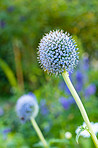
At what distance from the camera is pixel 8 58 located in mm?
6973

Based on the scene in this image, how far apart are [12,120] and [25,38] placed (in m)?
3.33

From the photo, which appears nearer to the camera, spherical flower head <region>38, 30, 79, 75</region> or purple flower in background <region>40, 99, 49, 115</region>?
spherical flower head <region>38, 30, 79, 75</region>

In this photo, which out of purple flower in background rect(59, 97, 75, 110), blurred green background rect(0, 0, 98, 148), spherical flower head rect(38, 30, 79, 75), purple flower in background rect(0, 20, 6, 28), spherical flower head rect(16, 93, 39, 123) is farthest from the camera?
purple flower in background rect(0, 20, 6, 28)

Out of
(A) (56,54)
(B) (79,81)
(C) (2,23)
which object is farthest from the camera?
(C) (2,23)

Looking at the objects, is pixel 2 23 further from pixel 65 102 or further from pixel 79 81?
pixel 65 102

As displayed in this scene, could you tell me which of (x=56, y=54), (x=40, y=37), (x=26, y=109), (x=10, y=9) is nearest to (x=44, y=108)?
(x=26, y=109)

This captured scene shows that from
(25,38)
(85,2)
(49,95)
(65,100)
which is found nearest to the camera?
(49,95)

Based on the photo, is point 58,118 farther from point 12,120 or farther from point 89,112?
point 12,120

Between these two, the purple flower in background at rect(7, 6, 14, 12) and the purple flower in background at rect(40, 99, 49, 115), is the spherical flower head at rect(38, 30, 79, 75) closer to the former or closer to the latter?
the purple flower in background at rect(40, 99, 49, 115)

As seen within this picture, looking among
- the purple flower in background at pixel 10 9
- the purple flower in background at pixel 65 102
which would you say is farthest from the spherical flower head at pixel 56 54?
the purple flower in background at pixel 10 9

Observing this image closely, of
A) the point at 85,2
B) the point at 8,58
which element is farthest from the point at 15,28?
the point at 8,58

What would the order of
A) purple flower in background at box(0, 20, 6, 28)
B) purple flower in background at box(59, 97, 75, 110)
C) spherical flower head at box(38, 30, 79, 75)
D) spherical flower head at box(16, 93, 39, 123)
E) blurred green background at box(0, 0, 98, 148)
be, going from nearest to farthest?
spherical flower head at box(38, 30, 79, 75), spherical flower head at box(16, 93, 39, 123), blurred green background at box(0, 0, 98, 148), purple flower in background at box(59, 97, 75, 110), purple flower in background at box(0, 20, 6, 28)

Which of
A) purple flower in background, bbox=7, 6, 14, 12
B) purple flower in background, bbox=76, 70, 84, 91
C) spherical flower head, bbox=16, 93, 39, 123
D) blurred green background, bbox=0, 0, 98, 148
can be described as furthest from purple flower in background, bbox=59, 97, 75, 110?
purple flower in background, bbox=7, 6, 14, 12

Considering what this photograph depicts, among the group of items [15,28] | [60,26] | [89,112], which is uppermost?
[15,28]
